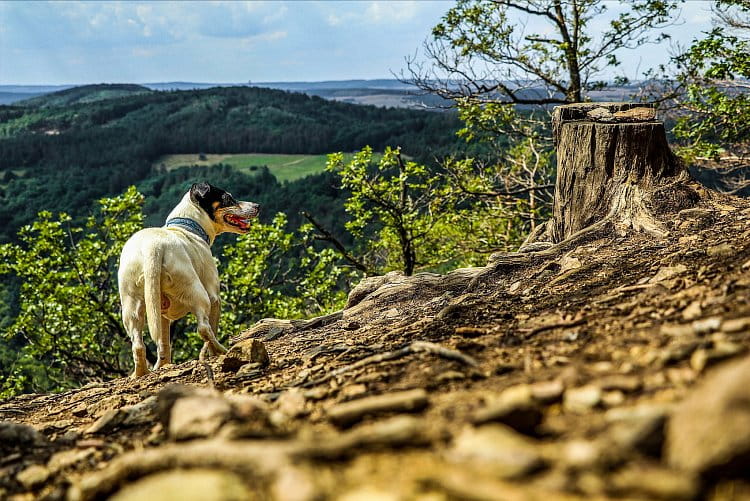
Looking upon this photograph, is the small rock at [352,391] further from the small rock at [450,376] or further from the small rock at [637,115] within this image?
the small rock at [637,115]

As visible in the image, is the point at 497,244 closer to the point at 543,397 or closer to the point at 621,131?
the point at 621,131

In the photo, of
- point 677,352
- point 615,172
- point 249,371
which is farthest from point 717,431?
point 615,172

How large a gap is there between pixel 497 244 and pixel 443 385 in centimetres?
1179

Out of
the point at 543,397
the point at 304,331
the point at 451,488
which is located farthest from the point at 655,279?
the point at 304,331

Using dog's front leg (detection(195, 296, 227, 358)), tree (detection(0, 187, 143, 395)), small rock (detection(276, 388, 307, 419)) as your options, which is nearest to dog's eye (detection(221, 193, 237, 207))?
dog's front leg (detection(195, 296, 227, 358))

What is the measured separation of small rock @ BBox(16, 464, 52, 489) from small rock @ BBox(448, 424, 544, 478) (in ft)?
6.33

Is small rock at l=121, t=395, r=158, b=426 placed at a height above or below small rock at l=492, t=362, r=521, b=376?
below

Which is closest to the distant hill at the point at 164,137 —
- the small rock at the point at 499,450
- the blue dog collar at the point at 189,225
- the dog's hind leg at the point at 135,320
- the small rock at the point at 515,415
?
the blue dog collar at the point at 189,225

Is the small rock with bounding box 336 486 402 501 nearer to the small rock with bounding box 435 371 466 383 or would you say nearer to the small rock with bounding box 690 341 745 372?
the small rock with bounding box 435 371 466 383

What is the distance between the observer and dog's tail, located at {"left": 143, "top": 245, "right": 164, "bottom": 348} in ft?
21.2

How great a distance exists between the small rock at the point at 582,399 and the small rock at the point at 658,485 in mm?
527

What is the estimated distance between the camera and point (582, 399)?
2312mm

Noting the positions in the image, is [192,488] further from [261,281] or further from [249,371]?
[261,281]

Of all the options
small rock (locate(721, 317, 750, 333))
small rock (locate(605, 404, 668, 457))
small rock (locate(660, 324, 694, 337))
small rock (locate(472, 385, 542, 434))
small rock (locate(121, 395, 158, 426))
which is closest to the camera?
small rock (locate(605, 404, 668, 457))
